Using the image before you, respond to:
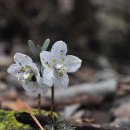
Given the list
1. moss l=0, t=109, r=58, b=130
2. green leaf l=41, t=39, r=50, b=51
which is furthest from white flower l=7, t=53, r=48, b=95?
moss l=0, t=109, r=58, b=130

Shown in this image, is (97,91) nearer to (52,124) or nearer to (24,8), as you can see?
(52,124)

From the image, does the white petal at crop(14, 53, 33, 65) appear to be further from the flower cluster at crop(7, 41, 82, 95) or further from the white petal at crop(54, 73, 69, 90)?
the white petal at crop(54, 73, 69, 90)

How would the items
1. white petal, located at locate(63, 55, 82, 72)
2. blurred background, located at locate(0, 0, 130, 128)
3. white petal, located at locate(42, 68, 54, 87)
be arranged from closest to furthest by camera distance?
white petal, located at locate(42, 68, 54, 87) < white petal, located at locate(63, 55, 82, 72) < blurred background, located at locate(0, 0, 130, 128)

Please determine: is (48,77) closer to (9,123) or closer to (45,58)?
(45,58)

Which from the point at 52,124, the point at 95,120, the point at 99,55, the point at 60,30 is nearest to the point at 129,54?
the point at 99,55

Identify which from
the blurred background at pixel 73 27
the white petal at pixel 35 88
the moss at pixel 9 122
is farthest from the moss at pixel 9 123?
the blurred background at pixel 73 27

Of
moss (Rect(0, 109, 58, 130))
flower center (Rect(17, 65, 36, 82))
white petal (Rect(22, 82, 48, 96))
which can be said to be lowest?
moss (Rect(0, 109, 58, 130))

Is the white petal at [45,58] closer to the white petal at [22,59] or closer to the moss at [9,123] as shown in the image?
Answer: the white petal at [22,59]

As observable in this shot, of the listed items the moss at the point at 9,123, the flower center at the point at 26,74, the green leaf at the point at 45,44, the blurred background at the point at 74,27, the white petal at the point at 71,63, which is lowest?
the moss at the point at 9,123
